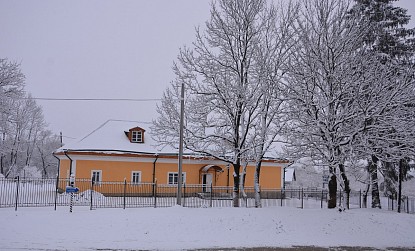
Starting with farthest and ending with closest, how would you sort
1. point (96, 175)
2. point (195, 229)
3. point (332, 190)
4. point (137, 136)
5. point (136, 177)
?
1. point (137, 136)
2. point (136, 177)
3. point (96, 175)
4. point (332, 190)
5. point (195, 229)

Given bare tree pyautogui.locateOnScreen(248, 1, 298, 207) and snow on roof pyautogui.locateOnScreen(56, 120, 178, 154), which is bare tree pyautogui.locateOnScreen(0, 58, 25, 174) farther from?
bare tree pyautogui.locateOnScreen(248, 1, 298, 207)

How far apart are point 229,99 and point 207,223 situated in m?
7.00

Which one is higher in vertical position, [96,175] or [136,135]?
[136,135]

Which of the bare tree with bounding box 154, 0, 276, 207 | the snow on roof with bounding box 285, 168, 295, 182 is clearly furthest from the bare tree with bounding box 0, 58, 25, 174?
the snow on roof with bounding box 285, 168, 295, 182

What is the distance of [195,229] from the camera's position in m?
15.3

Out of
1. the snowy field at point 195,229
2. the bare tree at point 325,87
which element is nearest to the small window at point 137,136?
the snowy field at point 195,229

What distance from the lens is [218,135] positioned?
20.0m

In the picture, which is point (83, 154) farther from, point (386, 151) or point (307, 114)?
point (386, 151)

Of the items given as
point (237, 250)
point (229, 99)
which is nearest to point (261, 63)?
point (229, 99)

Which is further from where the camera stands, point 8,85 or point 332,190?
point 8,85

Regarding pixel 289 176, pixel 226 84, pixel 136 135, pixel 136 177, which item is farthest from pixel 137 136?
pixel 289 176

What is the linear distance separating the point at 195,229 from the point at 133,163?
16.2 meters

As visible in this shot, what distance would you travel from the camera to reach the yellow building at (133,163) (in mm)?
28922

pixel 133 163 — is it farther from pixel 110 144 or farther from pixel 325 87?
pixel 325 87
